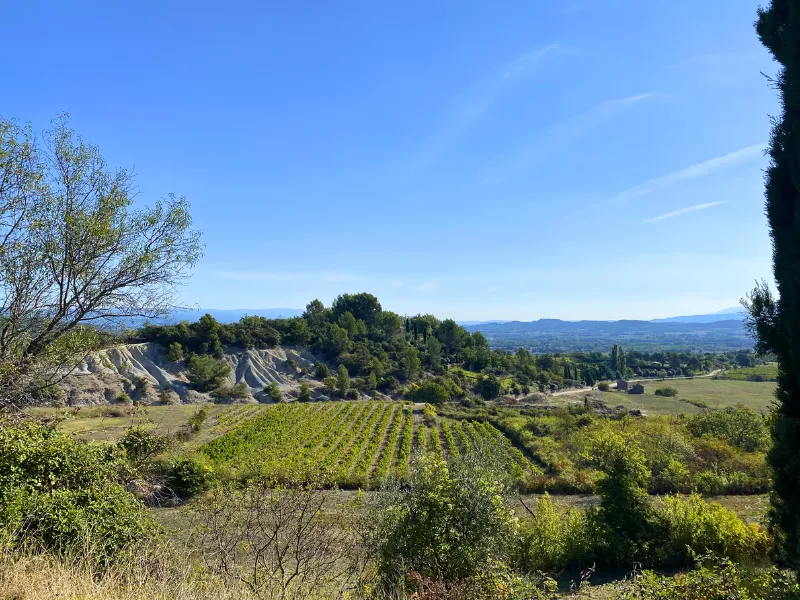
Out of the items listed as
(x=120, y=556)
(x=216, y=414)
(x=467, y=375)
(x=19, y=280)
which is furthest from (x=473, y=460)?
(x=467, y=375)

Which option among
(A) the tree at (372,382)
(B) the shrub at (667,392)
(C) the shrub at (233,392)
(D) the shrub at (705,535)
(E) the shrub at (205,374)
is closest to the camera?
(D) the shrub at (705,535)

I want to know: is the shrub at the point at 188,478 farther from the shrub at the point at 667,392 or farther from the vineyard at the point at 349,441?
the shrub at the point at 667,392

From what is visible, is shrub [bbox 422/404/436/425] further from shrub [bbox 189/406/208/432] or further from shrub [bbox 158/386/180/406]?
shrub [bbox 158/386/180/406]

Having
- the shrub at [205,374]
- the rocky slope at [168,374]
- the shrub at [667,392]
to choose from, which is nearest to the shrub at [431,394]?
the rocky slope at [168,374]

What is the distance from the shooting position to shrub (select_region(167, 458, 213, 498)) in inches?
663

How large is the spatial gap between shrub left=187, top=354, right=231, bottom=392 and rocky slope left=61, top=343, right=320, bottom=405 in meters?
1.08

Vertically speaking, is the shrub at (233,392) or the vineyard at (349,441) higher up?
the shrub at (233,392)

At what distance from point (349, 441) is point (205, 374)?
83.7 feet

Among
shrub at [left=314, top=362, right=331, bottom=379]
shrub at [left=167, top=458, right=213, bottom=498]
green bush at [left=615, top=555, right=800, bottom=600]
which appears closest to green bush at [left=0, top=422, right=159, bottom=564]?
green bush at [left=615, top=555, right=800, bottom=600]

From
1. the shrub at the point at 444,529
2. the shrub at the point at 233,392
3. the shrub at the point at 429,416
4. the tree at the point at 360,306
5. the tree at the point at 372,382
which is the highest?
the tree at the point at 360,306

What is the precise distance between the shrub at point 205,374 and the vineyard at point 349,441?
40.9 ft

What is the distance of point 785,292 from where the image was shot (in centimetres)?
580

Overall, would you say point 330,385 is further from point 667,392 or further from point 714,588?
point 667,392

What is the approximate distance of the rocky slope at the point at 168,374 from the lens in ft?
130
